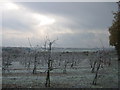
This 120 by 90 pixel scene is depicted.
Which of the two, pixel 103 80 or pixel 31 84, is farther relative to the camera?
pixel 103 80

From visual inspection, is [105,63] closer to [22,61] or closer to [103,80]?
[103,80]

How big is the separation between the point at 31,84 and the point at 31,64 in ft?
26.8

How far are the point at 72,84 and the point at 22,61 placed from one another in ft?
34.3

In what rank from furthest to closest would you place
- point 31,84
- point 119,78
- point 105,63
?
point 105,63 → point 119,78 → point 31,84

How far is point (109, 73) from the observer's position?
13.1 metres

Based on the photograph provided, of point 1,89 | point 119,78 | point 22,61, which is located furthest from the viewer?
point 22,61

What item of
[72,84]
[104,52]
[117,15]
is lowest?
[72,84]

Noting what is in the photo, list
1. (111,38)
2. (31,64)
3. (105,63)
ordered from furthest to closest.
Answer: (31,64), (105,63), (111,38)

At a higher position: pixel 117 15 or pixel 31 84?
pixel 117 15

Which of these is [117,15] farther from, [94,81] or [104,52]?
[94,81]

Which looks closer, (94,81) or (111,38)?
(94,81)

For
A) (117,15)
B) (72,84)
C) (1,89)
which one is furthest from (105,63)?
(1,89)

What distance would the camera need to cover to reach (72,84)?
35.4ft

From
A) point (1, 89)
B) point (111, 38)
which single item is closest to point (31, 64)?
point (111, 38)
